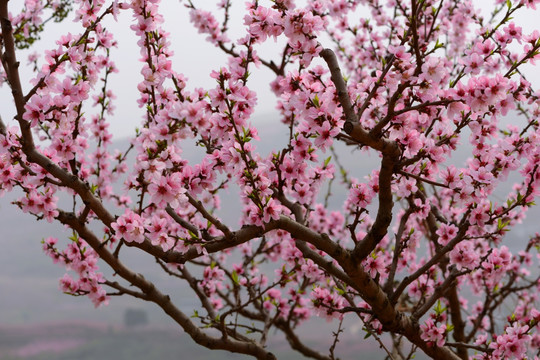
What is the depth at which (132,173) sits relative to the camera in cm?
289

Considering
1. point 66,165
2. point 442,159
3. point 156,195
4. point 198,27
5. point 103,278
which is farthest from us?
point 198,27

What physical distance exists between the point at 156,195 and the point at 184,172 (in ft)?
0.85

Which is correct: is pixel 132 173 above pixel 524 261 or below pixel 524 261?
below

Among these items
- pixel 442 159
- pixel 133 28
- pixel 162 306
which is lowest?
pixel 162 306

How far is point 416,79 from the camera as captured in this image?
8.92ft

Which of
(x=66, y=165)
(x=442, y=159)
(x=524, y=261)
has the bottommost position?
(x=442, y=159)

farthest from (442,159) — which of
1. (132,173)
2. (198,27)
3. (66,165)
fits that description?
(198,27)

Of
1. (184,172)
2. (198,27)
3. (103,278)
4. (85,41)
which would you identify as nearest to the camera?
(184,172)

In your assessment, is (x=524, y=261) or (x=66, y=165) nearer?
(x=66, y=165)

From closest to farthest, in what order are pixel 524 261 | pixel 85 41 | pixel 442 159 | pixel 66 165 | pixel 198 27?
pixel 442 159
pixel 85 41
pixel 66 165
pixel 198 27
pixel 524 261

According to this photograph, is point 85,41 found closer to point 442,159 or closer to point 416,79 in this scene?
point 416,79

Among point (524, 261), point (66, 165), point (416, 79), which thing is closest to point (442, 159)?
point (416, 79)

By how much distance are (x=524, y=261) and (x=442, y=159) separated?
4849 mm

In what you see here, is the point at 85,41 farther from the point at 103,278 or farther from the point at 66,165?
the point at 103,278
